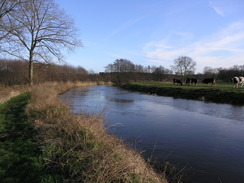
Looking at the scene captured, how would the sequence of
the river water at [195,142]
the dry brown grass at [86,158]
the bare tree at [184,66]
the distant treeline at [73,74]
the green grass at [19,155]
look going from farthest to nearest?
1. the bare tree at [184,66]
2. the distant treeline at [73,74]
3. the river water at [195,142]
4. the green grass at [19,155]
5. the dry brown grass at [86,158]

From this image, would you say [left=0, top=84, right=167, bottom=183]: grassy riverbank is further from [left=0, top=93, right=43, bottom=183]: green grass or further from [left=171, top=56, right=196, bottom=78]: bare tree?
[left=171, top=56, right=196, bottom=78]: bare tree

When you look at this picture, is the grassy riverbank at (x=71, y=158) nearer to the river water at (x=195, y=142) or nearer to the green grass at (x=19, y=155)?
the green grass at (x=19, y=155)

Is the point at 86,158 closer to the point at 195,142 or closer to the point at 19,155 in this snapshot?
the point at 19,155

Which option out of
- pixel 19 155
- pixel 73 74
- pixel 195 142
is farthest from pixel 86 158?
pixel 73 74

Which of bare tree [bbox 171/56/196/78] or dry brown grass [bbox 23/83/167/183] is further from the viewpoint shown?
bare tree [bbox 171/56/196/78]

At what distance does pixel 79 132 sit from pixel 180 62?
56.8 m

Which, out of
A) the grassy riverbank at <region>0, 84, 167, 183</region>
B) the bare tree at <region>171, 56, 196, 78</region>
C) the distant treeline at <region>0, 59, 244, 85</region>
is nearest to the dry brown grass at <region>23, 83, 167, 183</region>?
the grassy riverbank at <region>0, 84, 167, 183</region>

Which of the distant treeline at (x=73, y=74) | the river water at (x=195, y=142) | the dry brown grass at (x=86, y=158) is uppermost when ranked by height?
the distant treeline at (x=73, y=74)

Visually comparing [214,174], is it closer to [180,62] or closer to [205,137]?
[205,137]

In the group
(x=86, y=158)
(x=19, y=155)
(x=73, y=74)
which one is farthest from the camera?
(x=73, y=74)

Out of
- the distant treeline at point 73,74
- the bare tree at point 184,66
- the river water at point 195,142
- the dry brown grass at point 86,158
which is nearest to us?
the dry brown grass at point 86,158

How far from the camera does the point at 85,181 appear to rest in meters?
2.90

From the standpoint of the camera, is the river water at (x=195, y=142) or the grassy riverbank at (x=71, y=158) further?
the river water at (x=195, y=142)

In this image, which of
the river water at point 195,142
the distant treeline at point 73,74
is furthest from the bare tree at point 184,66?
the river water at point 195,142
